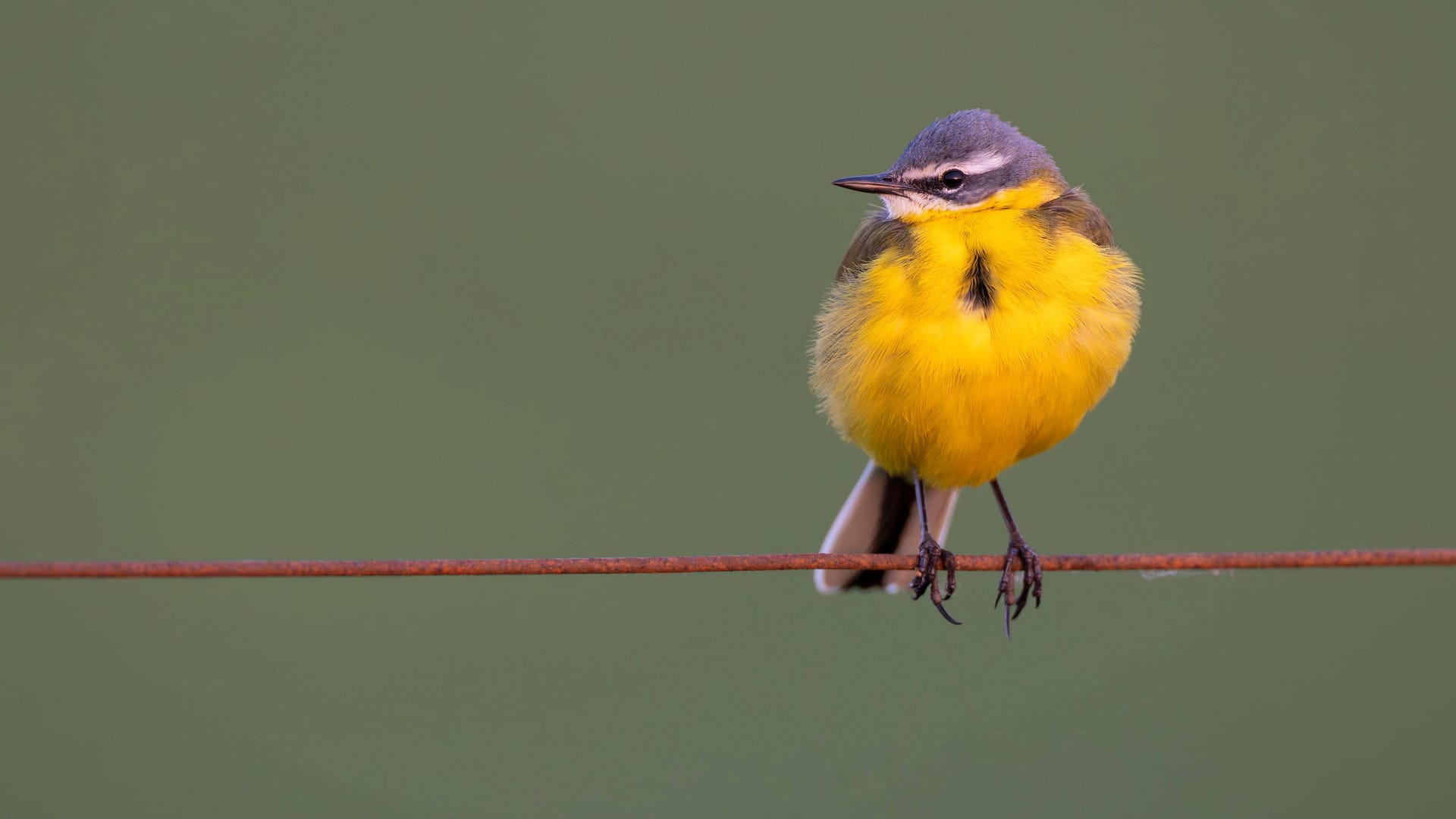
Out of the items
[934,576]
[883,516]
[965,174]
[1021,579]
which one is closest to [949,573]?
[934,576]

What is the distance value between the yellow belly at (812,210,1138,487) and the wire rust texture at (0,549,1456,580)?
629 millimetres

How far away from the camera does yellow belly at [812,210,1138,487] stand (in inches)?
170

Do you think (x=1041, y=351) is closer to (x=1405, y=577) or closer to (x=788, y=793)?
(x=788, y=793)

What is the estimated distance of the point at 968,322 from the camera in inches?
170

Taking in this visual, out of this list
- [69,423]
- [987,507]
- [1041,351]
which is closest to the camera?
[1041,351]

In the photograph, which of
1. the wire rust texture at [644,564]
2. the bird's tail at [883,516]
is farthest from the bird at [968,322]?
the wire rust texture at [644,564]

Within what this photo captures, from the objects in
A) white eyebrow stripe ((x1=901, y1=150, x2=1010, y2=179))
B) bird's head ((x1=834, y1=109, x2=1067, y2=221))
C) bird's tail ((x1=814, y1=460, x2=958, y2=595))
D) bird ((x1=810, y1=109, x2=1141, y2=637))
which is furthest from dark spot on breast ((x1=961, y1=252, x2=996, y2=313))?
bird's tail ((x1=814, y1=460, x2=958, y2=595))

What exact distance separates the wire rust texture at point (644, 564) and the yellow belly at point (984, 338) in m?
0.63

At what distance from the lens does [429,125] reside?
7.88 metres

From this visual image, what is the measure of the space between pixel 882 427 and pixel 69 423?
3876mm

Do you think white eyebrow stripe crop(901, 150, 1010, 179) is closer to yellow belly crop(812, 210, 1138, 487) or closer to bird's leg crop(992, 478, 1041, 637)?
yellow belly crop(812, 210, 1138, 487)

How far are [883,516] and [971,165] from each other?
1372mm

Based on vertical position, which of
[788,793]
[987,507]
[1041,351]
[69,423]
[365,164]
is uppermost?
[365,164]

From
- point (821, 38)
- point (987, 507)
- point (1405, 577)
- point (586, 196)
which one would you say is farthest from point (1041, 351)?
point (821, 38)
